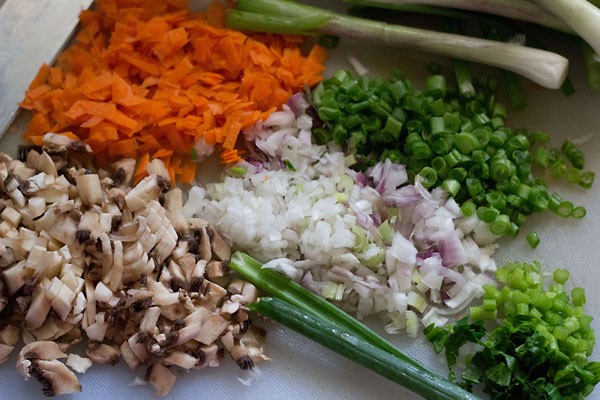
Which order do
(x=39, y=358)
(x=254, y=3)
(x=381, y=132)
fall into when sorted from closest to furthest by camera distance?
(x=39, y=358), (x=381, y=132), (x=254, y=3)

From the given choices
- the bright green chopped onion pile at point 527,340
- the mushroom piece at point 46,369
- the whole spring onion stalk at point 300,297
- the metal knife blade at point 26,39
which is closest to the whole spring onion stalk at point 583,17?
the bright green chopped onion pile at point 527,340

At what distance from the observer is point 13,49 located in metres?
2.04

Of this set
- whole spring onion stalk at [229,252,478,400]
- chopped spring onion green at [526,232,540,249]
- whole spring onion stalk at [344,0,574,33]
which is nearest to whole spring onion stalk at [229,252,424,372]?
whole spring onion stalk at [229,252,478,400]

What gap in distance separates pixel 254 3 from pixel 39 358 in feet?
3.60

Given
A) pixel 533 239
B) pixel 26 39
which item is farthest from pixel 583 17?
pixel 26 39

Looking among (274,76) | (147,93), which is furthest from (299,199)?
(147,93)

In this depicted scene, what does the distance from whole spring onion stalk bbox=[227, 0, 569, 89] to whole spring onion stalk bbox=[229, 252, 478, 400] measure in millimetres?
670

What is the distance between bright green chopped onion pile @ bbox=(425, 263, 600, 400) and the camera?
1.70 meters

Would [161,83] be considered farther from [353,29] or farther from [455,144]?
[455,144]

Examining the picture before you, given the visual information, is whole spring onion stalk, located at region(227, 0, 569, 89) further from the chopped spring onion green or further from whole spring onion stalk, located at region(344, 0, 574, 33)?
the chopped spring onion green

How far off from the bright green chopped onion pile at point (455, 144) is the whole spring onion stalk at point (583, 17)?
27 centimetres

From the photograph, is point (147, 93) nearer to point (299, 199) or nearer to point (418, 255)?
point (299, 199)

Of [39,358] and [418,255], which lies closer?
[39,358]

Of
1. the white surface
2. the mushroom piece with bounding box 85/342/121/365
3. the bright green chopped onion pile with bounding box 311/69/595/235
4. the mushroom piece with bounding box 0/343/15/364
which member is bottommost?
the white surface
